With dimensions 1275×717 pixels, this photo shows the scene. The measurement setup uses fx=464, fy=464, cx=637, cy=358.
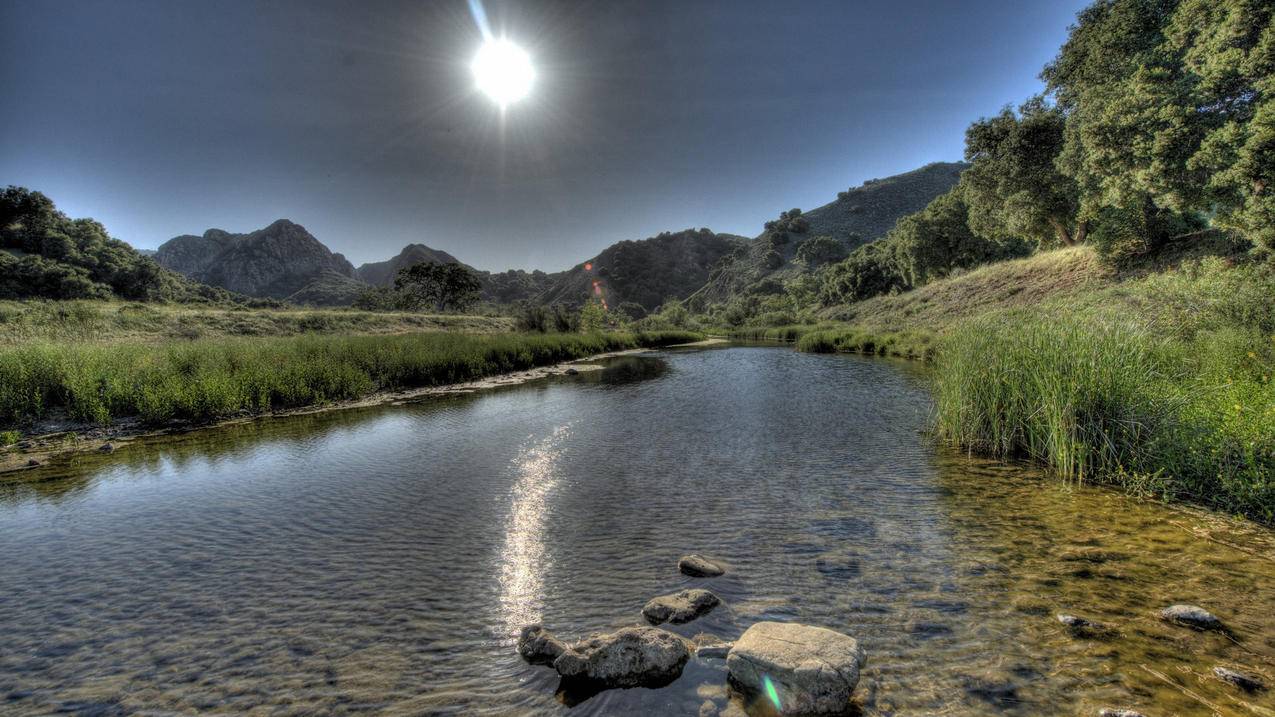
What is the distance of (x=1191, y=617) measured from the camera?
4914 mm

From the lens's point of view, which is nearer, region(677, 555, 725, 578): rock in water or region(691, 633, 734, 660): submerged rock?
region(691, 633, 734, 660): submerged rock

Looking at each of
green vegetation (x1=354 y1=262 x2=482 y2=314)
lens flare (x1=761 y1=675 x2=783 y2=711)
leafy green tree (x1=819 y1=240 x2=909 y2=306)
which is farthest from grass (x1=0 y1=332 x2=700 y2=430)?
green vegetation (x1=354 y1=262 x2=482 y2=314)

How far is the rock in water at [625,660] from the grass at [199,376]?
18.7 meters

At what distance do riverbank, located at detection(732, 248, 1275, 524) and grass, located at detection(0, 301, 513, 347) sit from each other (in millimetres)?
37695

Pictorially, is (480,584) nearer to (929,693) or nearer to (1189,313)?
(929,693)

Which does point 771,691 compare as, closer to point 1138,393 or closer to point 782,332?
point 1138,393

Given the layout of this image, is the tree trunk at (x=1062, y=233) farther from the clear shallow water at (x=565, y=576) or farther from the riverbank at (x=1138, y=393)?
the clear shallow water at (x=565, y=576)

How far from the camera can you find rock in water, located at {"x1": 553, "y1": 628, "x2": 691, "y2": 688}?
444cm

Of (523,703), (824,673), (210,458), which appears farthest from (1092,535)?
(210,458)

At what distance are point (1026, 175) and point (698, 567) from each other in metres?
51.0

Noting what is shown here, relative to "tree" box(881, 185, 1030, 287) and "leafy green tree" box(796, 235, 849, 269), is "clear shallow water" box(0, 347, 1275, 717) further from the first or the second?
"leafy green tree" box(796, 235, 849, 269)

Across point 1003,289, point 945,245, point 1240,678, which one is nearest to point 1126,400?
point 1240,678

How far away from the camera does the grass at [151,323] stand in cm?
2711

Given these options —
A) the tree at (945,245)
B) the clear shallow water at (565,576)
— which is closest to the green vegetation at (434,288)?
the tree at (945,245)
